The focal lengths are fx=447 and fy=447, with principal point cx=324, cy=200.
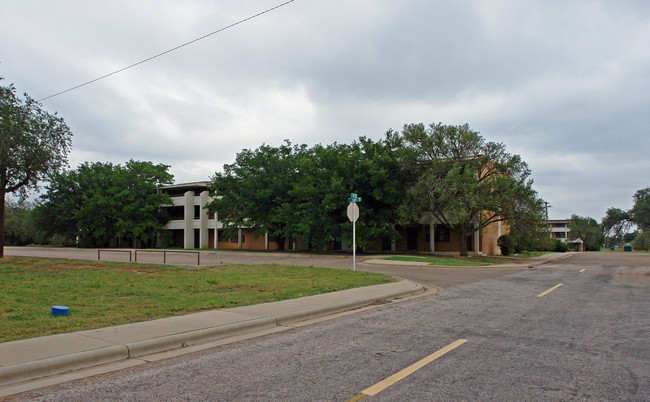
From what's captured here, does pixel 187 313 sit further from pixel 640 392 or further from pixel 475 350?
A: pixel 640 392

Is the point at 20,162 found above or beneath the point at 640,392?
above

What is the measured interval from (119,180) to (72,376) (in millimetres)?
52275

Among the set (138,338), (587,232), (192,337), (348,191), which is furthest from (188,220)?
(587,232)

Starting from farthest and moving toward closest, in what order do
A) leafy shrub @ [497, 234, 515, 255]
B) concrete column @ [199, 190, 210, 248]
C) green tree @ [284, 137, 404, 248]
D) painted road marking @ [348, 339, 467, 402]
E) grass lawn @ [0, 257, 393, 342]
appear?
concrete column @ [199, 190, 210, 248] → leafy shrub @ [497, 234, 515, 255] → green tree @ [284, 137, 404, 248] → grass lawn @ [0, 257, 393, 342] → painted road marking @ [348, 339, 467, 402]

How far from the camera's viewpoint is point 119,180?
5278cm

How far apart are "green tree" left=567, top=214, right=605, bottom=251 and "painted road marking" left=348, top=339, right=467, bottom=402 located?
86.8 meters

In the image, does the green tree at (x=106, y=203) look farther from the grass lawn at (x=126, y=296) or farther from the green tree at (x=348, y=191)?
the grass lawn at (x=126, y=296)

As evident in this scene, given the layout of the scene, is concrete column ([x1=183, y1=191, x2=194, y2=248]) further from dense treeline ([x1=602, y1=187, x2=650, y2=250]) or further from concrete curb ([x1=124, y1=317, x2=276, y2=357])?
dense treeline ([x1=602, y1=187, x2=650, y2=250])

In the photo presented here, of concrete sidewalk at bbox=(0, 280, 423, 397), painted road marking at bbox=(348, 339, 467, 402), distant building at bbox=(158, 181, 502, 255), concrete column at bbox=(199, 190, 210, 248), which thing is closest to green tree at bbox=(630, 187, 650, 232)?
distant building at bbox=(158, 181, 502, 255)

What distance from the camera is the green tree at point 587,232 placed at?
81.6 m

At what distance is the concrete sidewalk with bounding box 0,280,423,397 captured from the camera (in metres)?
5.36

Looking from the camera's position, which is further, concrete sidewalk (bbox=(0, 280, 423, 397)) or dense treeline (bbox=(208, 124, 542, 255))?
dense treeline (bbox=(208, 124, 542, 255))

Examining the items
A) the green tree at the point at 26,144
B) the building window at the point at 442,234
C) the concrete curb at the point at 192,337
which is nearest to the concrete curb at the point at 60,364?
the concrete curb at the point at 192,337

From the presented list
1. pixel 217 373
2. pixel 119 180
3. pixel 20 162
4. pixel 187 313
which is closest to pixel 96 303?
pixel 187 313
